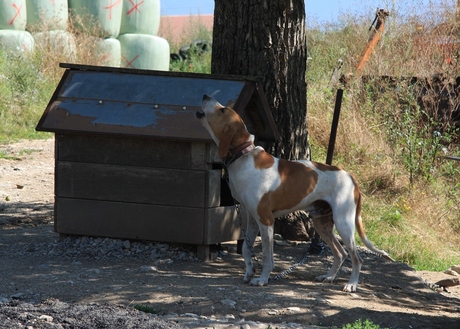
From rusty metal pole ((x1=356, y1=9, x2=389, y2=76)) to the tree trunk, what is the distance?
510 centimetres

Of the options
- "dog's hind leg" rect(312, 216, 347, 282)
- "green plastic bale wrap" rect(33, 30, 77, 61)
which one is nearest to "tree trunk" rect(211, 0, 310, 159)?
"dog's hind leg" rect(312, 216, 347, 282)

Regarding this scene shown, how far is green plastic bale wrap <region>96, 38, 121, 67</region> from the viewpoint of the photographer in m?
16.9

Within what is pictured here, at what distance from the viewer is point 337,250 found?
5.90m

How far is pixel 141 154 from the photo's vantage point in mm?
6191

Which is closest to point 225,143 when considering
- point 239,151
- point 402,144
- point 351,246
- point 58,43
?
point 239,151

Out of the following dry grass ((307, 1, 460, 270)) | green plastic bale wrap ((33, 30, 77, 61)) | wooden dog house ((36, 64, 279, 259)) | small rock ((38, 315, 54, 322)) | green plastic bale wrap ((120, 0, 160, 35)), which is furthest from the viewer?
green plastic bale wrap ((120, 0, 160, 35))

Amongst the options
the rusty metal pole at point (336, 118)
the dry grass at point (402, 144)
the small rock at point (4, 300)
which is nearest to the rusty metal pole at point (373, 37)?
the dry grass at point (402, 144)

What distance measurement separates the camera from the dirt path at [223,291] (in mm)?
4801

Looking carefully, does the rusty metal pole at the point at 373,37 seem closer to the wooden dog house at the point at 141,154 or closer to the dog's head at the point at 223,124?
the wooden dog house at the point at 141,154

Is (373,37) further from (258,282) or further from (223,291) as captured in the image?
(223,291)

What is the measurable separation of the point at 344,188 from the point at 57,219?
2.53 meters

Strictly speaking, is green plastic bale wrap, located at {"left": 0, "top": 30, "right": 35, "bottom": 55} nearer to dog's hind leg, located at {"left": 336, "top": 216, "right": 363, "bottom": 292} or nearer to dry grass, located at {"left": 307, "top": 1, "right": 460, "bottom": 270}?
dry grass, located at {"left": 307, "top": 1, "right": 460, "bottom": 270}

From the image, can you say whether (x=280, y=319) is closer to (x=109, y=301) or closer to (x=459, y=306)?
(x=109, y=301)

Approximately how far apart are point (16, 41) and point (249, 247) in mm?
12028
